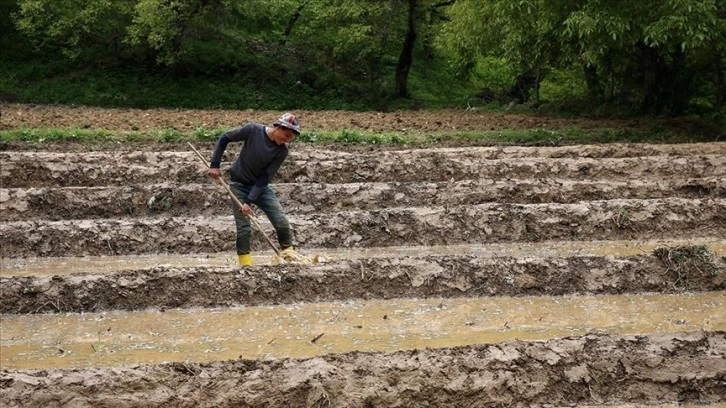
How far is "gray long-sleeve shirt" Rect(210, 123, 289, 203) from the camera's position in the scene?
10352mm

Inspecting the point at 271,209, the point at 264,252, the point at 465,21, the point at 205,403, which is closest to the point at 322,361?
the point at 205,403

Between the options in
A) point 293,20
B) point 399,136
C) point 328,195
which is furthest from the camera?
point 293,20

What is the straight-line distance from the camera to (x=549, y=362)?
24.9ft

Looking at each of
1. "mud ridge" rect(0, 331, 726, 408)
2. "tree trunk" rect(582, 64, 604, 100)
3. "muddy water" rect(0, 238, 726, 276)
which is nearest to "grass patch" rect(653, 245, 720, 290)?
"muddy water" rect(0, 238, 726, 276)

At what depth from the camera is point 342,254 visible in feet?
40.7

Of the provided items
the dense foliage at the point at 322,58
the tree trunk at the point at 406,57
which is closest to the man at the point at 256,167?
the dense foliage at the point at 322,58

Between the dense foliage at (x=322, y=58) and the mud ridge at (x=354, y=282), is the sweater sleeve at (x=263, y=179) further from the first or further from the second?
the dense foliage at (x=322, y=58)

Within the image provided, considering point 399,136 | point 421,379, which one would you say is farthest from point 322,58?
point 421,379

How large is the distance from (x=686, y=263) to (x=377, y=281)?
3.71 meters

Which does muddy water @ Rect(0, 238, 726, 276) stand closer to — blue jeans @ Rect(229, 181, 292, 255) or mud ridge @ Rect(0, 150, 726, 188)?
blue jeans @ Rect(229, 181, 292, 255)

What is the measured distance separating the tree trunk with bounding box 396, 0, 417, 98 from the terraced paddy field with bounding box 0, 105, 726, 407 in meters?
13.1

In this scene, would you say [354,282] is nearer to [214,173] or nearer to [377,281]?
[377,281]

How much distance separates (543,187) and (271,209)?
5.57 metres

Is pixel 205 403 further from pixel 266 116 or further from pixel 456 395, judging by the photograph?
pixel 266 116
